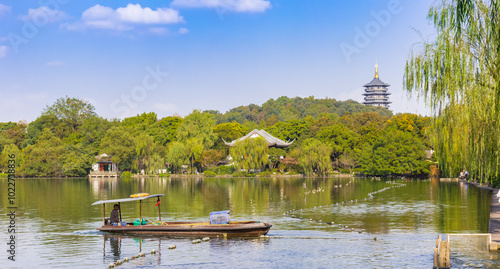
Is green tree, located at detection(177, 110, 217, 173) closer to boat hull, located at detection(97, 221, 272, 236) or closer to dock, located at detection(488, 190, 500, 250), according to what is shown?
dock, located at detection(488, 190, 500, 250)

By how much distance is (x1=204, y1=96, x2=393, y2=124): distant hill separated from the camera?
153875 millimetres

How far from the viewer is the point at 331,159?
82.6 m

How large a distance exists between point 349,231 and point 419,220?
18.5ft

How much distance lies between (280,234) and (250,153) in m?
53.8

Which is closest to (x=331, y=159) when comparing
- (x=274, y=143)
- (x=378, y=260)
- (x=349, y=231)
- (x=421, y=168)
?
(x=274, y=143)

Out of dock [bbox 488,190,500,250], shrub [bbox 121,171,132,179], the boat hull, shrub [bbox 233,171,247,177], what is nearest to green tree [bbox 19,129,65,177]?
shrub [bbox 121,171,132,179]

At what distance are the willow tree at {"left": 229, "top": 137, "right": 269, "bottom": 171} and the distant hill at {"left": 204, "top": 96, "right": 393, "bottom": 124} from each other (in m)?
67.8

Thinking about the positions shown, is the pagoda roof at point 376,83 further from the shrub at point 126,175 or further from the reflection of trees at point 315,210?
the reflection of trees at point 315,210

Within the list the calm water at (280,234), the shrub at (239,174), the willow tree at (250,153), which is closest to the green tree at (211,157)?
the shrub at (239,174)

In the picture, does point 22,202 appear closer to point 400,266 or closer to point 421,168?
point 400,266

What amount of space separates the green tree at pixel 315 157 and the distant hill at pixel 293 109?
70357 millimetres

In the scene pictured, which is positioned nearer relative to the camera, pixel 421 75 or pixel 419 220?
pixel 421 75

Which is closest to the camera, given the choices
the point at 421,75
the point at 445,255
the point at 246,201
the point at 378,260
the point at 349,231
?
the point at 445,255

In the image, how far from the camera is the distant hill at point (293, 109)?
15388 cm
